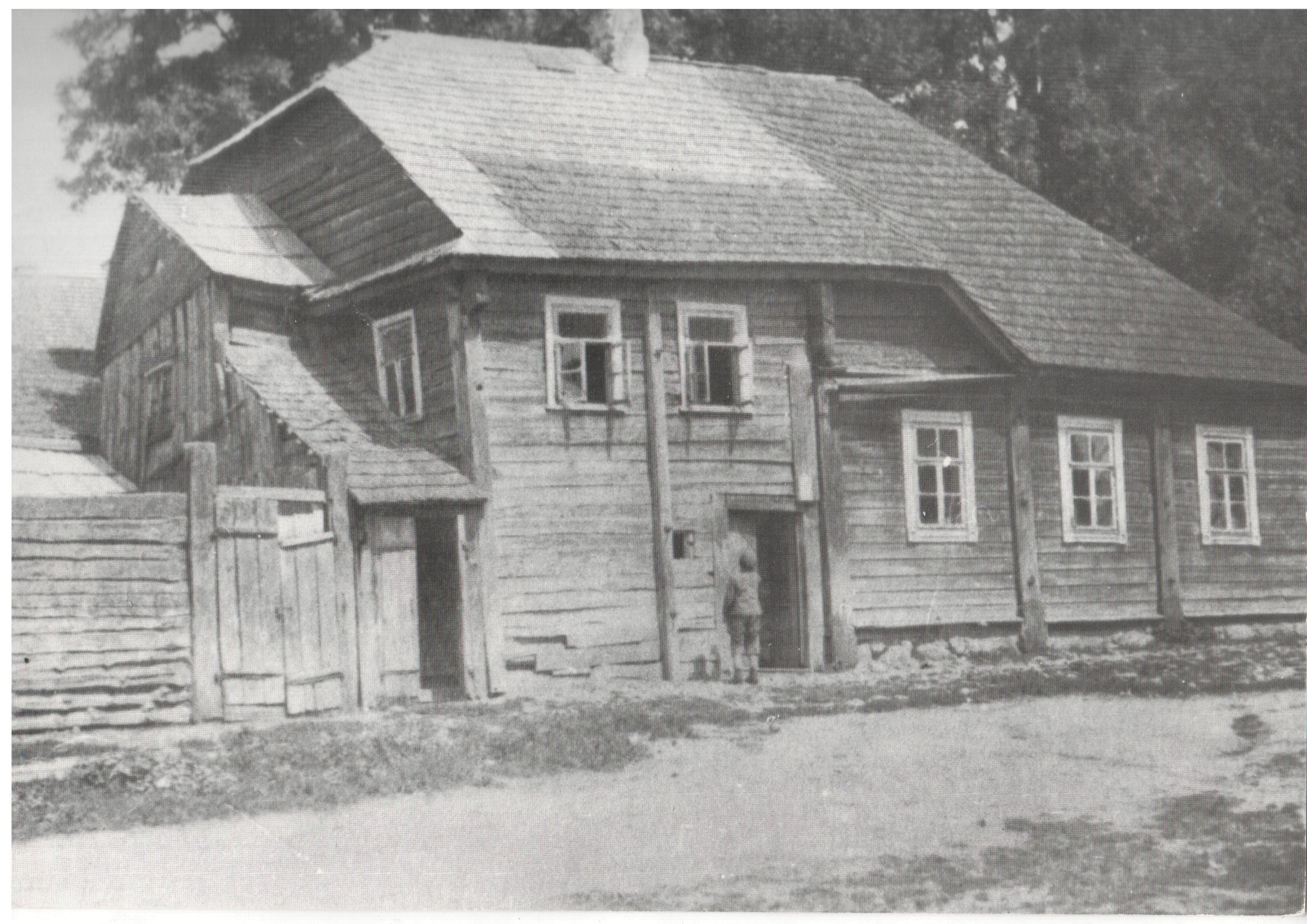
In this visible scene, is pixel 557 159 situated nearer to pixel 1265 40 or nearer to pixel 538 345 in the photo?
pixel 538 345

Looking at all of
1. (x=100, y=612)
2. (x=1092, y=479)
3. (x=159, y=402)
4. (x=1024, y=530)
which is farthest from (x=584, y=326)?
(x=1092, y=479)

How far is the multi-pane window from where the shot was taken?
19.0 m

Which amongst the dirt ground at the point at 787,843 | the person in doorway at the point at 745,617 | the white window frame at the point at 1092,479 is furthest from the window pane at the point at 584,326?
the dirt ground at the point at 787,843

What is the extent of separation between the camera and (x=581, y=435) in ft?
57.5

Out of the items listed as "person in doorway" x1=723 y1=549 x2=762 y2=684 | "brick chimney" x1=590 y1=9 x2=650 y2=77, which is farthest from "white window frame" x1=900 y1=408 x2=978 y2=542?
"brick chimney" x1=590 y1=9 x2=650 y2=77

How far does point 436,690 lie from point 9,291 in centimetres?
657

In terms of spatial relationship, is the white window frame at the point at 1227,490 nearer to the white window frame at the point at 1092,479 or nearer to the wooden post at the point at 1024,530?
the white window frame at the point at 1092,479

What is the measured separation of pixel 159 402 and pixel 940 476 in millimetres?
9148

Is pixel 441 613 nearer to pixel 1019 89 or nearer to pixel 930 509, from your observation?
pixel 930 509

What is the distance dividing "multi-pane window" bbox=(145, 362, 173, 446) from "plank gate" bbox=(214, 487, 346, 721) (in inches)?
178

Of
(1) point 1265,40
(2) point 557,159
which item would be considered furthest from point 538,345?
(1) point 1265,40

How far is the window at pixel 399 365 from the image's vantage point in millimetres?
17859

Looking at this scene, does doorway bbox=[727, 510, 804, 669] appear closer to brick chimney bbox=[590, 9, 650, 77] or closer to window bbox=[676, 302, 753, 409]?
window bbox=[676, 302, 753, 409]

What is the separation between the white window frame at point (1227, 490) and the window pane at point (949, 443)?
10.3 ft
